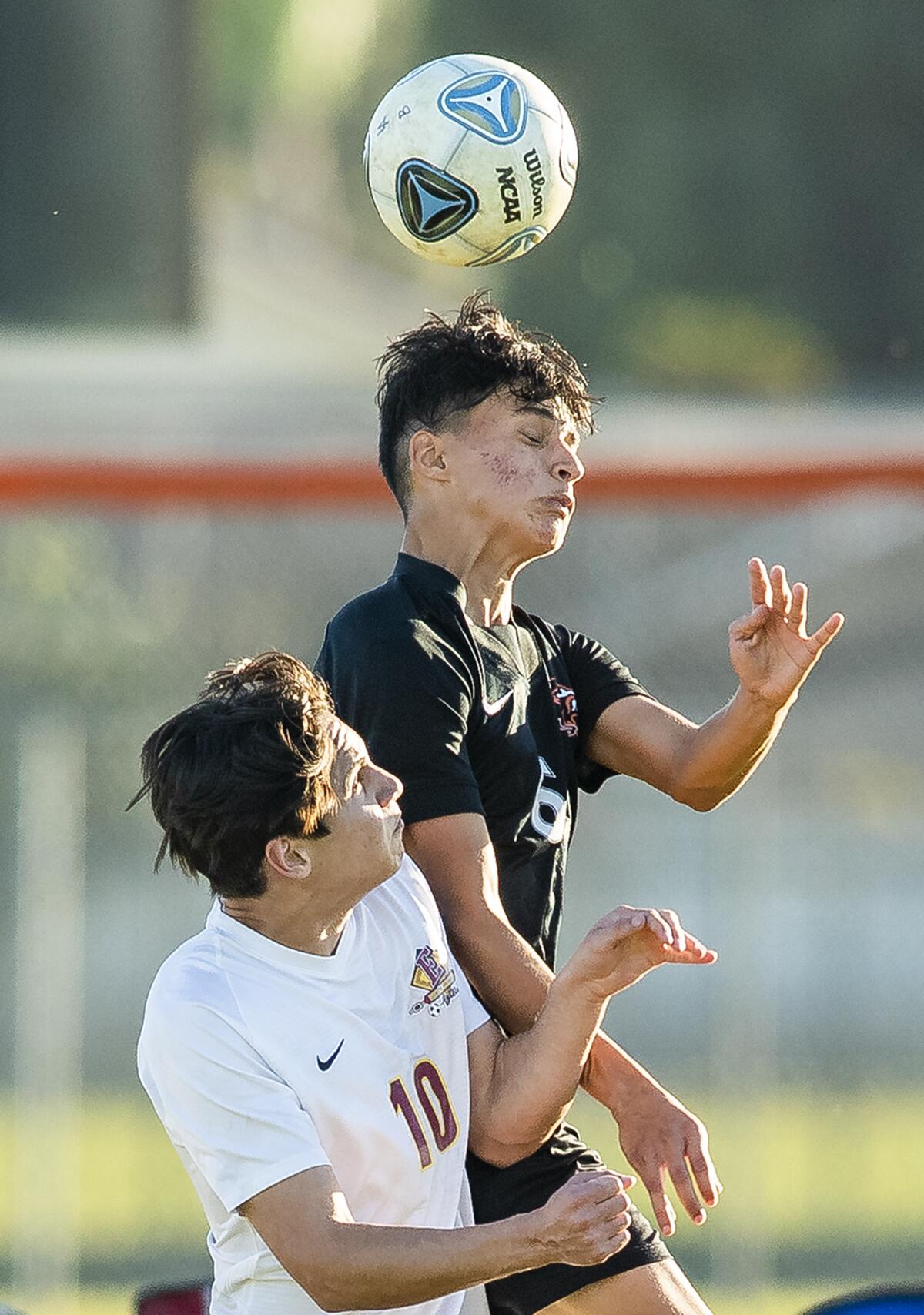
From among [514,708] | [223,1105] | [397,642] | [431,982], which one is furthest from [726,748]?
[223,1105]

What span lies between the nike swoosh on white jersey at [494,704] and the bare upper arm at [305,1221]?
75 centimetres

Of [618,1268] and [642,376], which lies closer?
[618,1268]

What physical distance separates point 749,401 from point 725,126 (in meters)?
1.80

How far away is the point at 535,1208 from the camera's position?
280cm

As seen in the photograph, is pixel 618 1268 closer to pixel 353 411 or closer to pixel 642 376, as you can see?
pixel 353 411

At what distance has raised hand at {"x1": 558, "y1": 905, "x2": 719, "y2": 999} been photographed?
2.41 meters

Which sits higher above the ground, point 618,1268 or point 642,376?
point 642,376

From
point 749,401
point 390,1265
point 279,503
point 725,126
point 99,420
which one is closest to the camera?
point 390,1265

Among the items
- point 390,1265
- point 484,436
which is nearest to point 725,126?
point 484,436

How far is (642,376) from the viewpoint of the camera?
8.87m

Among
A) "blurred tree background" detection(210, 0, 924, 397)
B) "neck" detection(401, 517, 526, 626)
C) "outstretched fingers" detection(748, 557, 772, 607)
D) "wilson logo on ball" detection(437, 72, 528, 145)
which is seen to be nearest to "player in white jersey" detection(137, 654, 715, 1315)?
"neck" detection(401, 517, 526, 626)

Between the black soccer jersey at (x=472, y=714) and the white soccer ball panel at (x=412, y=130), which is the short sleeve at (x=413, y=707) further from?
the white soccer ball panel at (x=412, y=130)

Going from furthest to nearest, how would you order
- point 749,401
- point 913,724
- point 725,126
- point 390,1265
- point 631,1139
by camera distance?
1. point 725,126
2. point 749,401
3. point 913,724
4. point 631,1139
5. point 390,1265

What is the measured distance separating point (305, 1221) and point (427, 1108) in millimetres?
278
